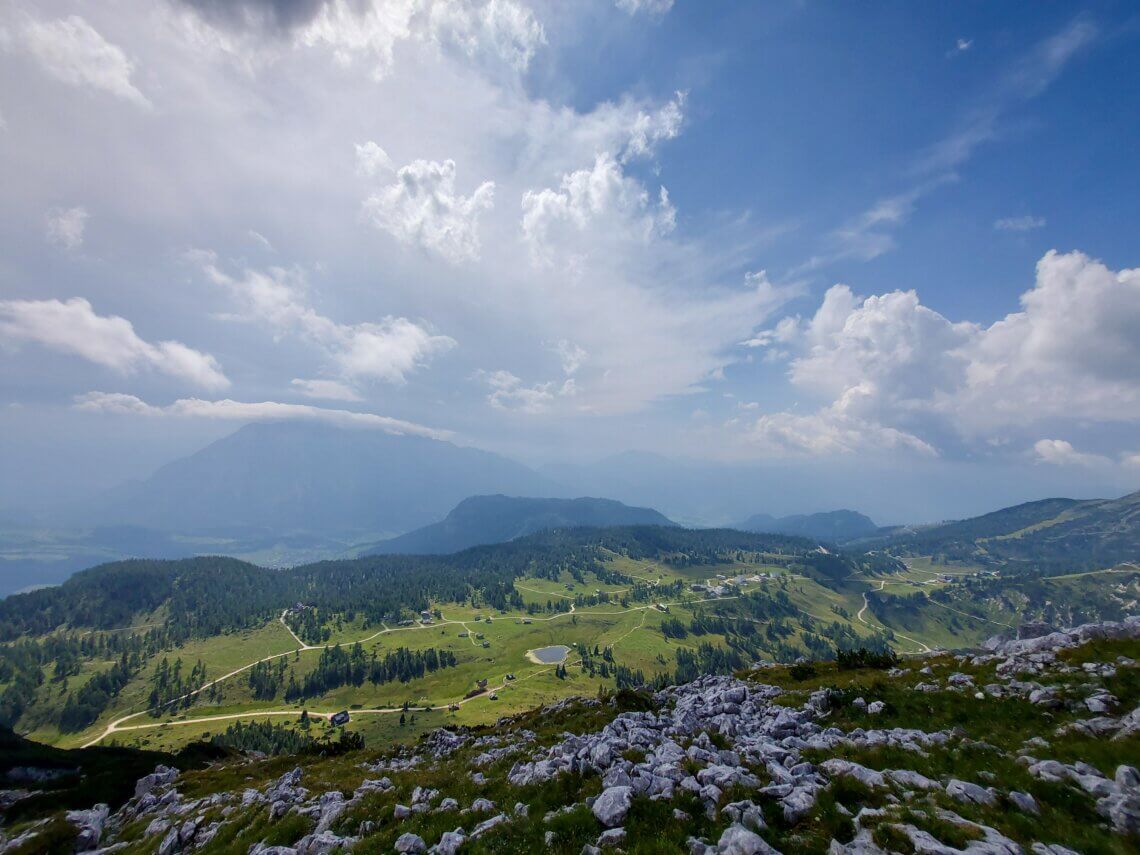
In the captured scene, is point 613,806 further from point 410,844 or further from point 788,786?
point 410,844

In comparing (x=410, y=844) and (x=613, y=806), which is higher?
(x=613, y=806)

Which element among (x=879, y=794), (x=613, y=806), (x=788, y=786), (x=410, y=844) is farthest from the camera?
(x=410, y=844)

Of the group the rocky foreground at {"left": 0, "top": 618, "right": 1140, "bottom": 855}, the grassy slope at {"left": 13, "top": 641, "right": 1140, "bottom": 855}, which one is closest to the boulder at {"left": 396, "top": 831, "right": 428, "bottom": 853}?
the rocky foreground at {"left": 0, "top": 618, "right": 1140, "bottom": 855}

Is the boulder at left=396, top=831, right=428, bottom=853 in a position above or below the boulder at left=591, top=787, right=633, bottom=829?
below

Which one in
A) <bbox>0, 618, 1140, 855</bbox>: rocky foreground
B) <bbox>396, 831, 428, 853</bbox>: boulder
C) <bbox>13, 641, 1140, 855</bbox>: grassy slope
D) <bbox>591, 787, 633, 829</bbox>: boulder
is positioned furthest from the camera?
<bbox>396, 831, 428, 853</bbox>: boulder

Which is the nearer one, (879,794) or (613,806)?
(879,794)

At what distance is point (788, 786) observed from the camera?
16938 mm

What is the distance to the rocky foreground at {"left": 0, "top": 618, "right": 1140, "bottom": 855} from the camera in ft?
46.4

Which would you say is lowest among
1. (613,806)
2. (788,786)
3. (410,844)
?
(410,844)

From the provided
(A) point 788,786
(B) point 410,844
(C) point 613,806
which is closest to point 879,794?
(A) point 788,786

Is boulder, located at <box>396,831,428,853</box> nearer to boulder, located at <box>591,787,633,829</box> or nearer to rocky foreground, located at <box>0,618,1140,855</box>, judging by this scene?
rocky foreground, located at <box>0,618,1140,855</box>

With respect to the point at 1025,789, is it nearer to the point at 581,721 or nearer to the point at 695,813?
the point at 695,813

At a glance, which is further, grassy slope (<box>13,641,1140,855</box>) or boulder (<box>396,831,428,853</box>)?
boulder (<box>396,831,428,853</box>)

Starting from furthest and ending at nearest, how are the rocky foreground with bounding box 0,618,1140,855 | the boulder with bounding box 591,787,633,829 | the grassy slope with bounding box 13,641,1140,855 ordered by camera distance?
the boulder with bounding box 591,787,633,829
the rocky foreground with bounding box 0,618,1140,855
the grassy slope with bounding box 13,641,1140,855
